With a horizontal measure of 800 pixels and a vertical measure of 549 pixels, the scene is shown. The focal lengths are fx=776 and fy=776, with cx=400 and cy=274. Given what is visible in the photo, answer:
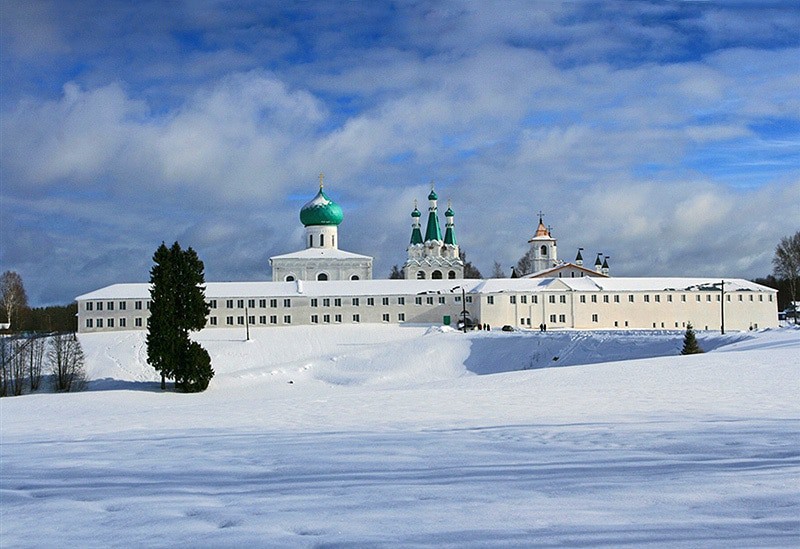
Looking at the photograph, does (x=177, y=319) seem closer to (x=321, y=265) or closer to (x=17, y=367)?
(x=17, y=367)

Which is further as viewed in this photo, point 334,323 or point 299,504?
point 334,323

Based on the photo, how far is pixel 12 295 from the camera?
9869cm

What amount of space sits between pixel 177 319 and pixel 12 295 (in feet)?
218

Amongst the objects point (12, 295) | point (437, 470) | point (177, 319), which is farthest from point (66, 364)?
point (12, 295)

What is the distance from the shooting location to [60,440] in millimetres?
12867

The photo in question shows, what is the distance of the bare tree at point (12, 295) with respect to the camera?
97.9m

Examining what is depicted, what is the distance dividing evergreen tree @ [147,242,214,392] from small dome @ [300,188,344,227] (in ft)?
115

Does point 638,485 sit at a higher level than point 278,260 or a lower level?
lower

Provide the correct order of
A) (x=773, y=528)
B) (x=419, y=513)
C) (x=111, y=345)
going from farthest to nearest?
1. (x=111, y=345)
2. (x=419, y=513)
3. (x=773, y=528)

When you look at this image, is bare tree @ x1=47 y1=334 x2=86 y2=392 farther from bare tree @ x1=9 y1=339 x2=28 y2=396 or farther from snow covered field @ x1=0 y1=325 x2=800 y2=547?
snow covered field @ x1=0 y1=325 x2=800 y2=547

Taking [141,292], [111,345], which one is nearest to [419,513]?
[111,345]

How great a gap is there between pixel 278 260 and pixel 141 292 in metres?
14.3

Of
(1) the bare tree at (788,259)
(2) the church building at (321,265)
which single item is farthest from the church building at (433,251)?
(1) the bare tree at (788,259)

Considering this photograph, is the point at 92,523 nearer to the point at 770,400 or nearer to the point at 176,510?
the point at 176,510
